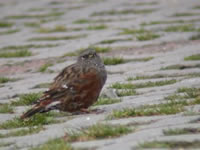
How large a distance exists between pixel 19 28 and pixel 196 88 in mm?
8360

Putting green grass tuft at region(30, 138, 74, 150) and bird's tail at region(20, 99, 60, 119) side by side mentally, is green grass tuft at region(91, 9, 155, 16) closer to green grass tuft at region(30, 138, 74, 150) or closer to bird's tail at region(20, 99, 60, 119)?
bird's tail at region(20, 99, 60, 119)

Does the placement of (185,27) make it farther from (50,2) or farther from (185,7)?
(50,2)

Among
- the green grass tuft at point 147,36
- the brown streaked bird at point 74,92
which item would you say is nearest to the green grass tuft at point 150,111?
Answer: the brown streaked bird at point 74,92

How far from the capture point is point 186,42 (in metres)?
10.6

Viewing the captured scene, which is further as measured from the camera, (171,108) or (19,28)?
(19,28)

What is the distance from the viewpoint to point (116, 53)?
10312mm

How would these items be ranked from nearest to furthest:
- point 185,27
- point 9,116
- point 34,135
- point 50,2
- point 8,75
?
point 34,135, point 9,116, point 8,75, point 185,27, point 50,2

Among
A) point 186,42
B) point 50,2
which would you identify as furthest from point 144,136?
point 50,2

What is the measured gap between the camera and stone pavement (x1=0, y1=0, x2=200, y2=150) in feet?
17.5

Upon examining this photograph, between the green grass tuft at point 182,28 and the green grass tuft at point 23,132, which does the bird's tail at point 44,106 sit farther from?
the green grass tuft at point 182,28

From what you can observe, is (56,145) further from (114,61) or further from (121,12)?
(121,12)

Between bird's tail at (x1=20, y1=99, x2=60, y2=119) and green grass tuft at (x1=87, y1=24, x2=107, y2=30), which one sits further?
green grass tuft at (x1=87, y1=24, x2=107, y2=30)

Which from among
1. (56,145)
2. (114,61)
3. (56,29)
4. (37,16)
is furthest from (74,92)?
(37,16)

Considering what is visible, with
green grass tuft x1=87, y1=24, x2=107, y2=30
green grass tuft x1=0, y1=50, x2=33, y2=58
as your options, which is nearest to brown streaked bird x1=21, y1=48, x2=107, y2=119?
green grass tuft x1=0, y1=50, x2=33, y2=58
